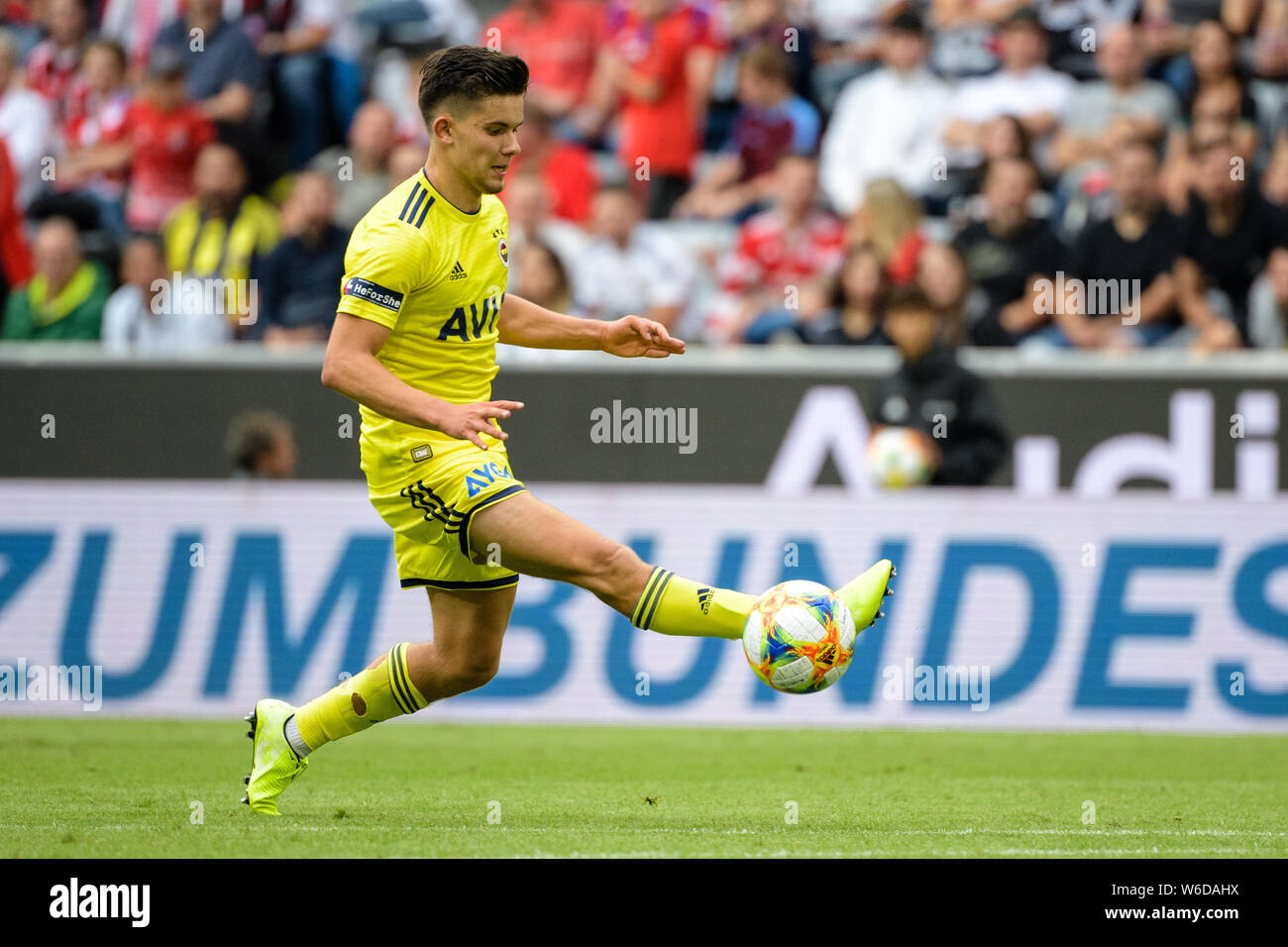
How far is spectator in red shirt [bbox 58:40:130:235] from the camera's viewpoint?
41.8 feet

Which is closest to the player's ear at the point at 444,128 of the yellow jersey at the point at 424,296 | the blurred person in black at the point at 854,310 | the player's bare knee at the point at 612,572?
the yellow jersey at the point at 424,296

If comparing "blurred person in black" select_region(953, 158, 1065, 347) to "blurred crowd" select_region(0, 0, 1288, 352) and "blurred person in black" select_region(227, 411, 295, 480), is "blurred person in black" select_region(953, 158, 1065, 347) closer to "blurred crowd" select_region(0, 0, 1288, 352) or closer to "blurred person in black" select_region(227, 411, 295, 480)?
"blurred crowd" select_region(0, 0, 1288, 352)

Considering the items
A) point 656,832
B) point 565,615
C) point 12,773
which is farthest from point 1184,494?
point 12,773

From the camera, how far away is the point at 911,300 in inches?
411

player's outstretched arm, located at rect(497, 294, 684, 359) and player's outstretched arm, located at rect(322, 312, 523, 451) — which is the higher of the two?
player's outstretched arm, located at rect(497, 294, 684, 359)

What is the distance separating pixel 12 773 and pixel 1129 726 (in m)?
5.88

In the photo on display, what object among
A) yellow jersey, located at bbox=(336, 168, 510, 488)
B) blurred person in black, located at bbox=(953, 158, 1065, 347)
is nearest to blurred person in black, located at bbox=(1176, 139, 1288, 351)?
blurred person in black, located at bbox=(953, 158, 1065, 347)

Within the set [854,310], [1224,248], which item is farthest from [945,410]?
[1224,248]

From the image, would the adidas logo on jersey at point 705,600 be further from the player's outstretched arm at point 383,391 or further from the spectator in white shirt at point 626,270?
the spectator in white shirt at point 626,270

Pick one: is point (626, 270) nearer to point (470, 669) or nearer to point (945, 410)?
point (945, 410)

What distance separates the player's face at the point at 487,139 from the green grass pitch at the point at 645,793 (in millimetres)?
2292

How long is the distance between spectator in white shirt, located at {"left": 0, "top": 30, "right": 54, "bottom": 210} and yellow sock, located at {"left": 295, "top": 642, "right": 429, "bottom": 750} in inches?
295

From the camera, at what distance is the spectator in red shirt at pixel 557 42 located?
13.2m

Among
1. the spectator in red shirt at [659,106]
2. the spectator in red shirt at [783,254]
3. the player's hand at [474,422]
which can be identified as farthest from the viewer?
the spectator in red shirt at [659,106]
